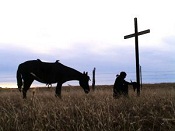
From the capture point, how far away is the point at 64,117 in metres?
8.09

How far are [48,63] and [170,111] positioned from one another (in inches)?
431

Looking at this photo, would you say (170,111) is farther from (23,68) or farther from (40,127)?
(23,68)

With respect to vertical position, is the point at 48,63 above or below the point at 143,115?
above

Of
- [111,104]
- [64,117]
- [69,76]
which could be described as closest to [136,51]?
[69,76]

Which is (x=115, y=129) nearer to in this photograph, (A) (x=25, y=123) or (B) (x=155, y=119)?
(B) (x=155, y=119)

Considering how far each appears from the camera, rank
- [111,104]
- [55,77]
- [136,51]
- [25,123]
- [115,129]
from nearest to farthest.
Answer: [115,129] → [25,123] → [111,104] → [136,51] → [55,77]

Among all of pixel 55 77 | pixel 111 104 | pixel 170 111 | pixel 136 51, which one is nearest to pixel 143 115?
pixel 170 111

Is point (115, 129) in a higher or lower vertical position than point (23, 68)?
lower

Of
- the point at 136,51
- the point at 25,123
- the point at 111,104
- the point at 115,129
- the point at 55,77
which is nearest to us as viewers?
the point at 115,129

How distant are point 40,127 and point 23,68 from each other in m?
11.5

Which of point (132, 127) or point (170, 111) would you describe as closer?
point (132, 127)

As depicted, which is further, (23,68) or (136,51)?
(23,68)

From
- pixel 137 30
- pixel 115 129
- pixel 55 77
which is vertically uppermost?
pixel 137 30

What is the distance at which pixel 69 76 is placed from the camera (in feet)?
61.9
